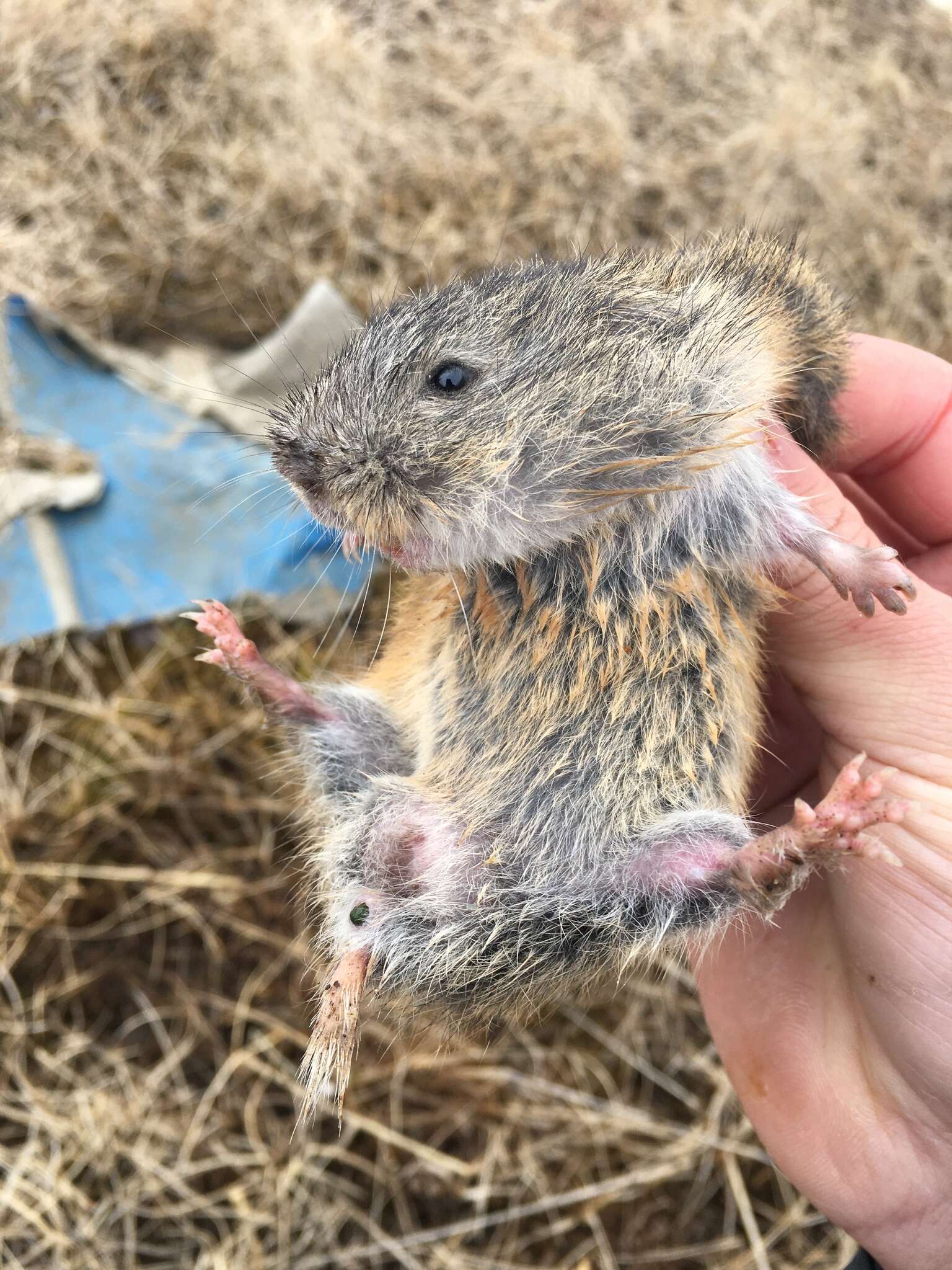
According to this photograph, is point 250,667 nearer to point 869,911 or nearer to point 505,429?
point 505,429

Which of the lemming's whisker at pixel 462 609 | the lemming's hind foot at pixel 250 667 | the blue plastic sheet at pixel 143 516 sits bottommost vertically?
the blue plastic sheet at pixel 143 516

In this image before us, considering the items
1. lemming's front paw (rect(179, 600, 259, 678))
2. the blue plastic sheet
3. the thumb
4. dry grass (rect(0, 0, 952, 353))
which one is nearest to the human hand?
the thumb

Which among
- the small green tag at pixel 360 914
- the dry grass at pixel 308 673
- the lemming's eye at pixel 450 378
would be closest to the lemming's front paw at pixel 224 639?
the small green tag at pixel 360 914

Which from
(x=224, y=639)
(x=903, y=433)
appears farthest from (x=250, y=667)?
(x=903, y=433)

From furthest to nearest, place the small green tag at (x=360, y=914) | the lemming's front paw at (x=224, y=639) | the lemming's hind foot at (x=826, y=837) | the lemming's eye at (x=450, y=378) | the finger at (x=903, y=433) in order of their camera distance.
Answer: the finger at (x=903, y=433), the lemming's front paw at (x=224, y=639), the small green tag at (x=360, y=914), the lemming's eye at (x=450, y=378), the lemming's hind foot at (x=826, y=837)

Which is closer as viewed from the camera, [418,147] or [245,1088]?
[245,1088]

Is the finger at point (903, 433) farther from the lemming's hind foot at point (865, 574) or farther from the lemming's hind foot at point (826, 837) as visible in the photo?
the lemming's hind foot at point (826, 837)
